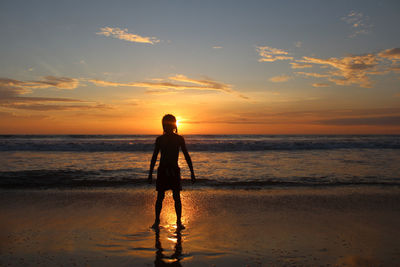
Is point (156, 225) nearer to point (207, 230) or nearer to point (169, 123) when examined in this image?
point (207, 230)

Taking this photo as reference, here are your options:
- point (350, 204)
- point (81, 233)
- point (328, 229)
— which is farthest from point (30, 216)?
point (350, 204)

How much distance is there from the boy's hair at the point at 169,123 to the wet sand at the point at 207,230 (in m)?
1.78

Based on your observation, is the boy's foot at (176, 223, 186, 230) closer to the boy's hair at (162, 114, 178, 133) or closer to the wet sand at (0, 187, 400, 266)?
the wet sand at (0, 187, 400, 266)

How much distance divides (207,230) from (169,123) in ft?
6.63

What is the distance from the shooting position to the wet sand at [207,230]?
12.3 ft

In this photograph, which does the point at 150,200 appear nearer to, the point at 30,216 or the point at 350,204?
the point at 30,216

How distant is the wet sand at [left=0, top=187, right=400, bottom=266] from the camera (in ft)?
12.3

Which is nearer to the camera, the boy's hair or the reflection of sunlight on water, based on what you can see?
the boy's hair

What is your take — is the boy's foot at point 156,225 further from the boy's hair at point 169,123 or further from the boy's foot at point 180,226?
the boy's hair at point 169,123

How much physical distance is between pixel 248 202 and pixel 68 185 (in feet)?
20.0

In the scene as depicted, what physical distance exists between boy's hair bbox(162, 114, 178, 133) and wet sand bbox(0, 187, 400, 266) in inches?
70.1

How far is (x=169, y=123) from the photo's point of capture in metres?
4.90

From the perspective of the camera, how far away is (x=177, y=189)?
197 inches

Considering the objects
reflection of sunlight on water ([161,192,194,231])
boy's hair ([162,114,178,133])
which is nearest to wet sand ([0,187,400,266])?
reflection of sunlight on water ([161,192,194,231])
